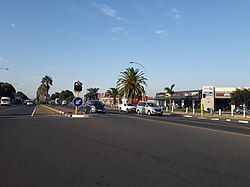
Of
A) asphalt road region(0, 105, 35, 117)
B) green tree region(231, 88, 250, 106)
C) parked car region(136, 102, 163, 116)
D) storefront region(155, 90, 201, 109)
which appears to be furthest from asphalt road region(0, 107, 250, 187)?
storefront region(155, 90, 201, 109)

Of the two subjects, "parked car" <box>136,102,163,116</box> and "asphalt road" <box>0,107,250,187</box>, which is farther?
"parked car" <box>136,102,163,116</box>

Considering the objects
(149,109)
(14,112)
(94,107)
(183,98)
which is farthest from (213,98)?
(14,112)

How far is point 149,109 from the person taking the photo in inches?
1578

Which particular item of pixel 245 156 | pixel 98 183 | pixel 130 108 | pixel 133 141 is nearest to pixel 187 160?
pixel 245 156

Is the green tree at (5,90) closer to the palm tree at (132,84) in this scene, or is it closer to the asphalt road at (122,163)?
the palm tree at (132,84)

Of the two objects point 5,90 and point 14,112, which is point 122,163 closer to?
point 14,112

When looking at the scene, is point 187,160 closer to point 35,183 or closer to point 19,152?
point 35,183

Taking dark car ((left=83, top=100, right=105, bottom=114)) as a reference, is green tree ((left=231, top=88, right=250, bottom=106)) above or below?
above

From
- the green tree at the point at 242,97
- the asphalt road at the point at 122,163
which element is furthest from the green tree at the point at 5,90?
the asphalt road at the point at 122,163

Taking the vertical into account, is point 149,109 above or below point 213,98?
below

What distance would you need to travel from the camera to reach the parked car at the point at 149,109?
39031mm

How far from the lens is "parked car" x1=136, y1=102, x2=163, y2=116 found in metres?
39.0

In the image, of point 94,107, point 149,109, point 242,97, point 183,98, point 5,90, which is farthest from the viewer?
point 5,90

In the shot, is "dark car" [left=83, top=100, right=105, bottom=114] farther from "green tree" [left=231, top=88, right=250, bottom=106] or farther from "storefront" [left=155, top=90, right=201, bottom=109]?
"green tree" [left=231, top=88, right=250, bottom=106]
